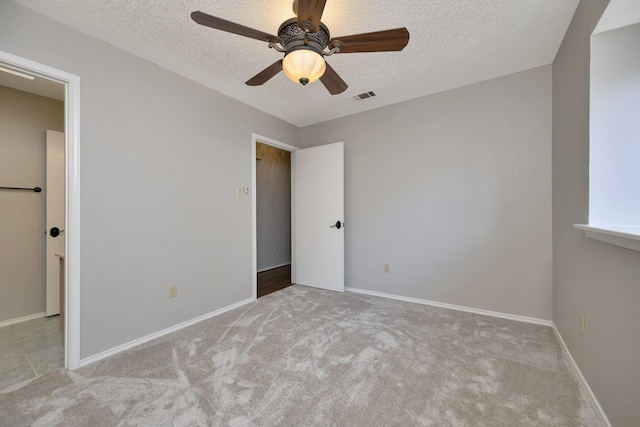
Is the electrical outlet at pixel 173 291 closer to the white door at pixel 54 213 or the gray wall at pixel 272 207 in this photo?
the white door at pixel 54 213

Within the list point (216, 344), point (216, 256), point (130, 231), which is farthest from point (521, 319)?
point (130, 231)

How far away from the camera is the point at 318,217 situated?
3.75 meters

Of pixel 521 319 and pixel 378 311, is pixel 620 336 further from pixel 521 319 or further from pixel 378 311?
pixel 378 311

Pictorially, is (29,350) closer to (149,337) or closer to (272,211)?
(149,337)

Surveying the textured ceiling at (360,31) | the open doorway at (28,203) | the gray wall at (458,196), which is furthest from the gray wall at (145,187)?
the gray wall at (458,196)

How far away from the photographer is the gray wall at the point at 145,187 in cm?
192

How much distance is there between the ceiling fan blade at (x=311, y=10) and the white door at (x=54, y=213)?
312 cm

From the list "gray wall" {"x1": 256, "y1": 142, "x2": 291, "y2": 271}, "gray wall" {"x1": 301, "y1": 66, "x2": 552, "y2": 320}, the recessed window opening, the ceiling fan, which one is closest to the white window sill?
the recessed window opening

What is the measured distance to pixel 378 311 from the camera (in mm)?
2861

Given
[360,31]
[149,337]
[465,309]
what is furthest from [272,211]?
[360,31]

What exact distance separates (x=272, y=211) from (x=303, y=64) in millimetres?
3964

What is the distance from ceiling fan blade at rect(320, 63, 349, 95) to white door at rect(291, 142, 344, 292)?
1480mm

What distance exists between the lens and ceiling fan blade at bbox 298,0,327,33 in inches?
A: 48.8

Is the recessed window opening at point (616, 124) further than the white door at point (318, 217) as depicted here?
No
